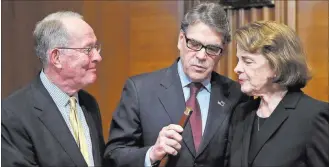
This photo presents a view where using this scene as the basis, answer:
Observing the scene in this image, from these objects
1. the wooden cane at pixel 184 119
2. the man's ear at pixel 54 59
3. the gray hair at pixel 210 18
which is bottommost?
the wooden cane at pixel 184 119

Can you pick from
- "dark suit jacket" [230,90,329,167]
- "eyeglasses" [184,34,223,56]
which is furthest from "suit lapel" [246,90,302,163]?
"eyeglasses" [184,34,223,56]

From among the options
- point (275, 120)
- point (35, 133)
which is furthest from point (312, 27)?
point (35, 133)

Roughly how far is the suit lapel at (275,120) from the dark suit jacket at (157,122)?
7.3 inches

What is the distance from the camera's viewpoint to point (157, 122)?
204 cm

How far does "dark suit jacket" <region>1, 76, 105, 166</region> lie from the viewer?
74.0 inches

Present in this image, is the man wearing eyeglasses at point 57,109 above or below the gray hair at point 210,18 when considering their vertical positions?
below

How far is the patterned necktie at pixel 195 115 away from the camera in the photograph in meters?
2.02

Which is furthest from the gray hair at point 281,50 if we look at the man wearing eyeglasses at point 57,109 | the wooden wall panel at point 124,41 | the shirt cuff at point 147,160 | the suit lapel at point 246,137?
the wooden wall panel at point 124,41

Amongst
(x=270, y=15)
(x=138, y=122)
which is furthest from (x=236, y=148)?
(x=270, y=15)

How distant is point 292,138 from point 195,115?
0.38 m

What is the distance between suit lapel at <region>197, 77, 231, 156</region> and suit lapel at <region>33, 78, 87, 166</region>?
425 mm

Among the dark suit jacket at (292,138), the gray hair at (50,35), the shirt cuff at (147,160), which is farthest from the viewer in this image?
the gray hair at (50,35)

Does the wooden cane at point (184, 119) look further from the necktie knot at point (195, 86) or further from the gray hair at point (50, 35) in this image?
the gray hair at point (50, 35)

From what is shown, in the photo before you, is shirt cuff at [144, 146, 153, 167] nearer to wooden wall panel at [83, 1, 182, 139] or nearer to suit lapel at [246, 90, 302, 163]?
suit lapel at [246, 90, 302, 163]
